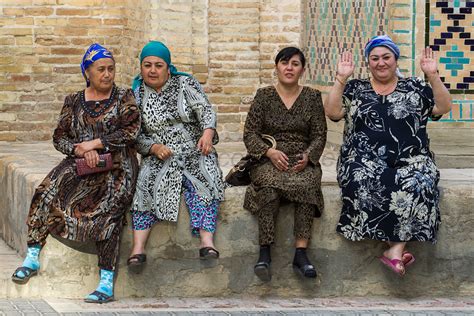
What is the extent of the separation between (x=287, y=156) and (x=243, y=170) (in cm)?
31

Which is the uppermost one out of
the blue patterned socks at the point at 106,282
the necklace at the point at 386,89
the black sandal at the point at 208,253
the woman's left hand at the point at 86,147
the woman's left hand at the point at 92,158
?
the necklace at the point at 386,89

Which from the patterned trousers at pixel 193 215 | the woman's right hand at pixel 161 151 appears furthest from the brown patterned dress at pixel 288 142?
the woman's right hand at pixel 161 151

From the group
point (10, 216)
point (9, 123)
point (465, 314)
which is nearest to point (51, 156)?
point (10, 216)

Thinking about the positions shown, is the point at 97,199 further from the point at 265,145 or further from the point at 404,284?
the point at 404,284

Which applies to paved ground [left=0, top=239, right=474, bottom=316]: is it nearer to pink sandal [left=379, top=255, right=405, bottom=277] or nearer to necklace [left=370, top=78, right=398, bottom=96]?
pink sandal [left=379, top=255, right=405, bottom=277]

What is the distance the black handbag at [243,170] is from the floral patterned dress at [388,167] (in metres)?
0.48

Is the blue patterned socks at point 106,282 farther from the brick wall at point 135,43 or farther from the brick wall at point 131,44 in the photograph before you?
the brick wall at point 131,44

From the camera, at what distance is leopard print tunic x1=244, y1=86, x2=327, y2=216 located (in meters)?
8.78

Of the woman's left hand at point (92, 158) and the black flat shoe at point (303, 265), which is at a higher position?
the woman's left hand at point (92, 158)

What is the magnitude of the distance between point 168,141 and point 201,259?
0.75 meters

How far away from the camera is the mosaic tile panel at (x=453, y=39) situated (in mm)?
10672

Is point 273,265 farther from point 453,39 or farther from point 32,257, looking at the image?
point 453,39

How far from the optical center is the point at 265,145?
28.9 ft

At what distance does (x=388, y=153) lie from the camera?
348 inches
